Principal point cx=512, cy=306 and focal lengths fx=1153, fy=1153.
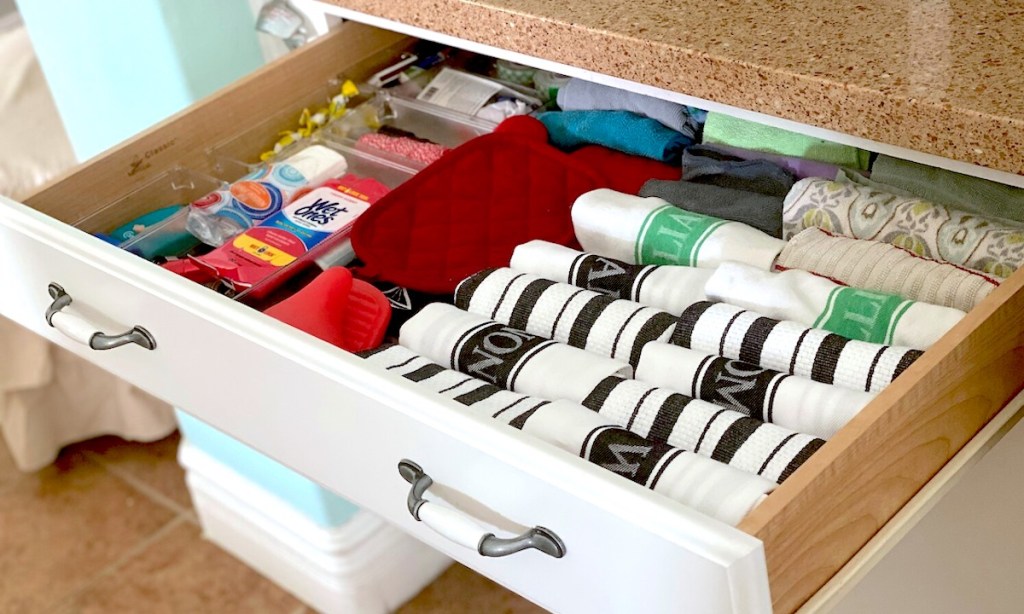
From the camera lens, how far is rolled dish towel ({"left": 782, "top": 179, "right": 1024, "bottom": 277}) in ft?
2.51

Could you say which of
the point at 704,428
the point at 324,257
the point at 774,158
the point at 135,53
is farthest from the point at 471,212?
the point at 135,53

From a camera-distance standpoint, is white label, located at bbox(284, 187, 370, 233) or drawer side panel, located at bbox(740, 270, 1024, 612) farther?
white label, located at bbox(284, 187, 370, 233)

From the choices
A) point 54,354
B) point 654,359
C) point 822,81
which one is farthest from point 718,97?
point 54,354

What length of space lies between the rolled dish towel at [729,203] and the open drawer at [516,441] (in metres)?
0.22

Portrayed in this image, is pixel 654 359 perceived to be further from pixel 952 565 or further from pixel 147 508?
pixel 147 508

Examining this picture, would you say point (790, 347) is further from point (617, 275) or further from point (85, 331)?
point (85, 331)

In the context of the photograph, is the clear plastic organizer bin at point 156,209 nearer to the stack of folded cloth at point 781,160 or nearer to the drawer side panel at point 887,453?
the stack of folded cloth at point 781,160

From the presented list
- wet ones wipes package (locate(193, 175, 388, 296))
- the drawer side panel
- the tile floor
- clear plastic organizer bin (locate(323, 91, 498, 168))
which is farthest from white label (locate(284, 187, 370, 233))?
the tile floor

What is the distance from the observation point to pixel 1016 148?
658 mm

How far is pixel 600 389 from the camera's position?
0.72 metres

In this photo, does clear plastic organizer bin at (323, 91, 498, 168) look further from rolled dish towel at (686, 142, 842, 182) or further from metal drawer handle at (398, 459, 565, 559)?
metal drawer handle at (398, 459, 565, 559)

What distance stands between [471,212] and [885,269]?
34 centimetres

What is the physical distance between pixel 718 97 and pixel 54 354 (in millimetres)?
1273

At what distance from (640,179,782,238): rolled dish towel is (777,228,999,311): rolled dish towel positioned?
6 centimetres
